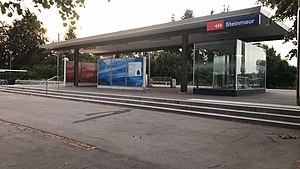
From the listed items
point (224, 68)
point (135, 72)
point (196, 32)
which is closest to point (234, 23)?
point (224, 68)

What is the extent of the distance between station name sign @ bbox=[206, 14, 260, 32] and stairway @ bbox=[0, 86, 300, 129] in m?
4.38

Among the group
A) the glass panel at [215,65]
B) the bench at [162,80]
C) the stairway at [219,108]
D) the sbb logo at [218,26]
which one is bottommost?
the stairway at [219,108]

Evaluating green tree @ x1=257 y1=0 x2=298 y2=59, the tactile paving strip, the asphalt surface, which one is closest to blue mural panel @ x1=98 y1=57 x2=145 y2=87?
the asphalt surface

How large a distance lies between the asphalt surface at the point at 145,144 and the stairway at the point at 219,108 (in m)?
0.51

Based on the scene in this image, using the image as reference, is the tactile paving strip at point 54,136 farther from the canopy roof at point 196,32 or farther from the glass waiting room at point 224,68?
the glass waiting room at point 224,68

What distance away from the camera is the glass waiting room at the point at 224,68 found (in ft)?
50.1

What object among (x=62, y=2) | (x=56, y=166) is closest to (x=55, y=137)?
(x=56, y=166)

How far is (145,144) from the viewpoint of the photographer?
6.53m

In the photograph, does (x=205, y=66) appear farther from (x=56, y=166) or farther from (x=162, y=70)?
(x=162, y=70)

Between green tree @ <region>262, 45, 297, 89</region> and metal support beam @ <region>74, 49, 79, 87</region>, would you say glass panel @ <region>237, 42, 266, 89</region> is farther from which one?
metal support beam @ <region>74, 49, 79, 87</region>

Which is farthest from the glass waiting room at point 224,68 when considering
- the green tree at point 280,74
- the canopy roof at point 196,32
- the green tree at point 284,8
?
the green tree at point 280,74

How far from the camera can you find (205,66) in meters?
16.3

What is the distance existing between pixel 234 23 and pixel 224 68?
8.86 feet

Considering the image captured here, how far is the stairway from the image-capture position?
29.9ft
